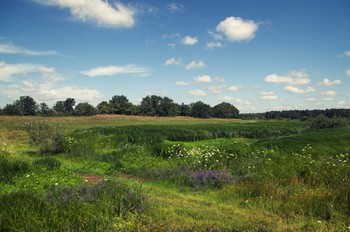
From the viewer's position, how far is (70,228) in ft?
20.6

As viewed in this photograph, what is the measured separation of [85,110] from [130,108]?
1846cm

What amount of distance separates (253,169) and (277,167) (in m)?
1.07

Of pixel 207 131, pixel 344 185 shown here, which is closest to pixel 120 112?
pixel 207 131

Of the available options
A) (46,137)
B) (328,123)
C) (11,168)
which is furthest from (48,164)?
(328,123)

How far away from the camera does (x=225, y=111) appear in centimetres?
13575

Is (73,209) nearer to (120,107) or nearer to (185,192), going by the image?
(185,192)

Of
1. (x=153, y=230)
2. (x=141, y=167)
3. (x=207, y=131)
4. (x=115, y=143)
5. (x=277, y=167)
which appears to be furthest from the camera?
(x=207, y=131)

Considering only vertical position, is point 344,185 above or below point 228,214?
above

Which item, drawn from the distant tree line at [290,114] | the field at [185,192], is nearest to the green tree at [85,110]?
the distant tree line at [290,114]

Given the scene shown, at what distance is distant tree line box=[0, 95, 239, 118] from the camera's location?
115562 mm

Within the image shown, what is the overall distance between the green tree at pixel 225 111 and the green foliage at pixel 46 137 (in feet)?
366

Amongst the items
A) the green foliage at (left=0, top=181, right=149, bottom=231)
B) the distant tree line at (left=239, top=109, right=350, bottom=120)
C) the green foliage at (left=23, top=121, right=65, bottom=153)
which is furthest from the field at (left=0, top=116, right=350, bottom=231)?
the distant tree line at (left=239, top=109, right=350, bottom=120)

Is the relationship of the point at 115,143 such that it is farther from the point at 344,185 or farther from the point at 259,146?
the point at 344,185

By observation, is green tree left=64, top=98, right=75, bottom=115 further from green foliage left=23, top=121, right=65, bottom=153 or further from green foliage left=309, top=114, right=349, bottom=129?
green foliage left=23, top=121, right=65, bottom=153
